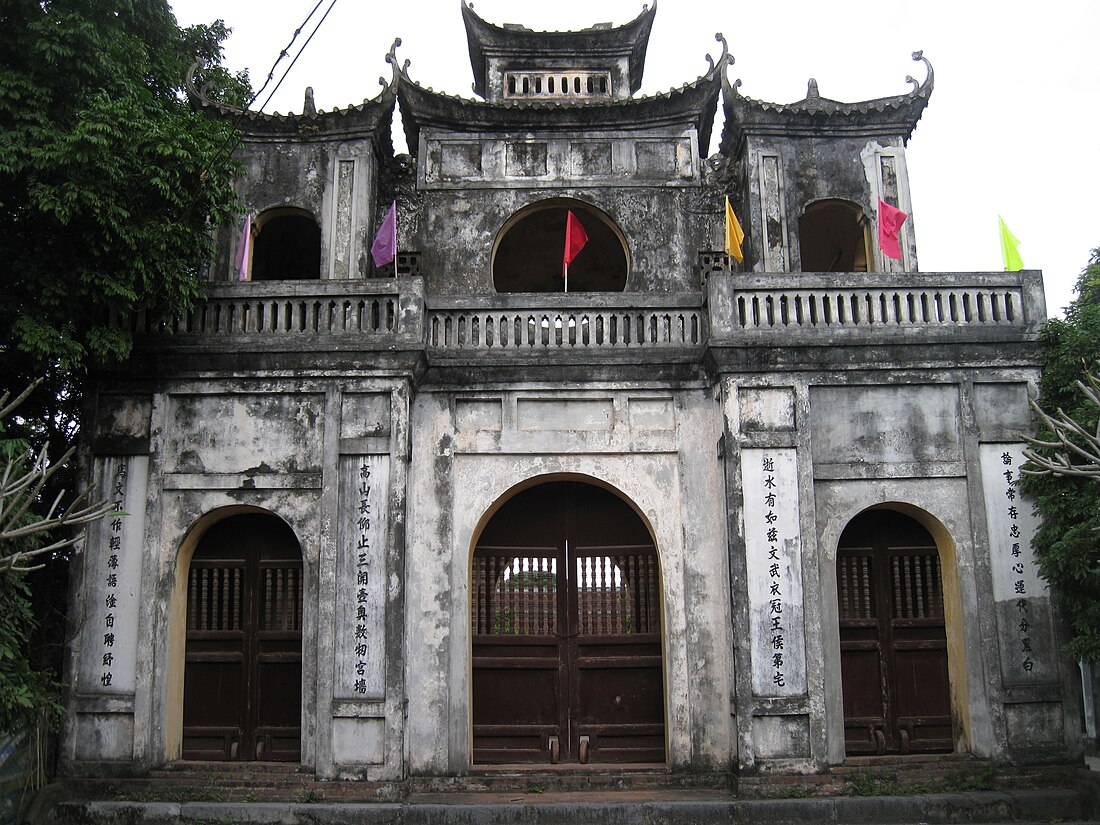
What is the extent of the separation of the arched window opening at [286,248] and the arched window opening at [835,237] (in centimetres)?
760

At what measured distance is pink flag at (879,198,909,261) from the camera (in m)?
13.2

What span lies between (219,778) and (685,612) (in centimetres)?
534

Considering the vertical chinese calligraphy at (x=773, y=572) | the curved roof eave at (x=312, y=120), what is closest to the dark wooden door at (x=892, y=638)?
the vertical chinese calligraphy at (x=773, y=572)

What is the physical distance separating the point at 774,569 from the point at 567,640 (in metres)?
2.67

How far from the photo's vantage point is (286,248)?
16.4m

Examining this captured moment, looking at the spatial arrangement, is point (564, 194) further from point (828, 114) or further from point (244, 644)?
point (244, 644)

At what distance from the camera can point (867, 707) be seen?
37.8 ft

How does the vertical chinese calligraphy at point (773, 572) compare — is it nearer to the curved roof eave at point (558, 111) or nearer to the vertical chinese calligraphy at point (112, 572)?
the curved roof eave at point (558, 111)

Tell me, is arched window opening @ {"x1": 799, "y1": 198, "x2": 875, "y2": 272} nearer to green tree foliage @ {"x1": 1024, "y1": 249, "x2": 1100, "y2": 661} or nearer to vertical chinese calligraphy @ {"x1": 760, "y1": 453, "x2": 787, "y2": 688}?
Result: green tree foliage @ {"x1": 1024, "y1": 249, "x2": 1100, "y2": 661}

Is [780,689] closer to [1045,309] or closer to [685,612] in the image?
[685,612]

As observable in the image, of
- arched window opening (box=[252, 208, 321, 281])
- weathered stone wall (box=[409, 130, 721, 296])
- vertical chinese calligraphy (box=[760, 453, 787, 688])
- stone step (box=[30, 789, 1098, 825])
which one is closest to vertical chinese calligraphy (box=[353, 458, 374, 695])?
stone step (box=[30, 789, 1098, 825])

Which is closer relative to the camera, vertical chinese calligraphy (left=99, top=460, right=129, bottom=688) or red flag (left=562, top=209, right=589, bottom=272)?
vertical chinese calligraphy (left=99, top=460, right=129, bottom=688)

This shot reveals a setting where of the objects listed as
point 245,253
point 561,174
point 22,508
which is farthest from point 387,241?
point 22,508

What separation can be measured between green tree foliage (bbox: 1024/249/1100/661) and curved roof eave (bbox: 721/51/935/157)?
13.7 feet
